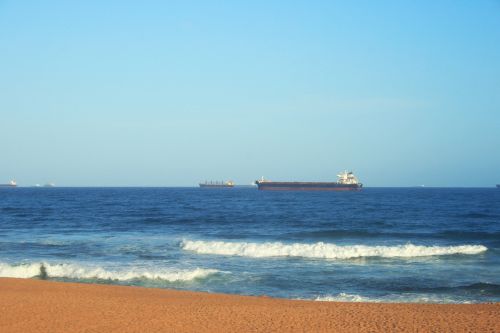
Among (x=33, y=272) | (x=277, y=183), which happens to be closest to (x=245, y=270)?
(x=33, y=272)

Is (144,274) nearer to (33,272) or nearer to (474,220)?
(33,272)

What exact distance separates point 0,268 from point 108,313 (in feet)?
29.6

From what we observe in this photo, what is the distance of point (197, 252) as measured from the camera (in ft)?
74.3

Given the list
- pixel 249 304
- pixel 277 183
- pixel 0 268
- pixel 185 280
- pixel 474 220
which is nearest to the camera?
pixel 249 304

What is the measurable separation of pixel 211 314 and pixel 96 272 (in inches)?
297

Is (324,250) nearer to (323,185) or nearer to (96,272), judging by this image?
(96,272)

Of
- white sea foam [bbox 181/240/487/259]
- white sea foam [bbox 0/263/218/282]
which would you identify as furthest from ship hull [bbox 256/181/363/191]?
white sea foam [bbox 0/263/218/282]

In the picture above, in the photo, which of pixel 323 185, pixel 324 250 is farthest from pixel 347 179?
pixel 324 250

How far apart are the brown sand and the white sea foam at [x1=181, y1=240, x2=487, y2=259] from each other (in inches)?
383

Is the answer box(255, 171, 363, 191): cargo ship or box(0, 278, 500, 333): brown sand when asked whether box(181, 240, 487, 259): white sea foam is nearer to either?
box(0, 278, 500, 333): brown sand

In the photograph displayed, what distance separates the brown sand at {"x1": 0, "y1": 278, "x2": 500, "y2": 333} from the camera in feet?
29.9

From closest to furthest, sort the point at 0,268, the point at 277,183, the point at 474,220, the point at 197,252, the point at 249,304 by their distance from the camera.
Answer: the point at 249,304 → the point at 0,268 → the point at 197,252 → the point at 474,220 → the point at 277,183

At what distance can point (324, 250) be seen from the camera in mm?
22500

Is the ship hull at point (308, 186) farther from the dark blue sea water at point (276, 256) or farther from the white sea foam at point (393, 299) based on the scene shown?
the white sea foam at point (393, 299)
